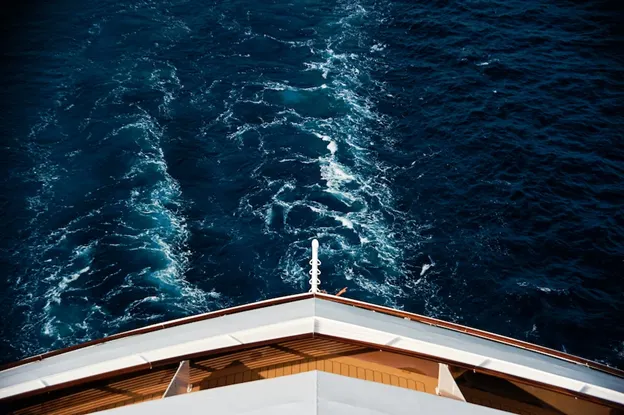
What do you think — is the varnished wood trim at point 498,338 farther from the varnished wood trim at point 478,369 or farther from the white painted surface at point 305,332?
the varnished wood trim at point 478,369

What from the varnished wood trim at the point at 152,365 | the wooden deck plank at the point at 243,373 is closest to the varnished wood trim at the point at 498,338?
the wooden deck plank at the point at 243,373

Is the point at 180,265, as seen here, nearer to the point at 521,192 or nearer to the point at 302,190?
the point at 302,190

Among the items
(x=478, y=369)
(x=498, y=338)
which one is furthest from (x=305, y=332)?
(x=498, y=338)

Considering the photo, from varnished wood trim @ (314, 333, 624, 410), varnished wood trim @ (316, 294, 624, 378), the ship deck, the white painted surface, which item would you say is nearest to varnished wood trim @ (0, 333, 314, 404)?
the white painted surface

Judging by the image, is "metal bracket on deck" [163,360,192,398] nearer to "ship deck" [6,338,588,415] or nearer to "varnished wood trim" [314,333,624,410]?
"ship deck" [6,338,588,415]

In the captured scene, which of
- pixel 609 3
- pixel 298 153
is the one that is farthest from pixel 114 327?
pixel 609 3

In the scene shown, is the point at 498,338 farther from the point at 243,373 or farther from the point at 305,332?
the point at 243,373

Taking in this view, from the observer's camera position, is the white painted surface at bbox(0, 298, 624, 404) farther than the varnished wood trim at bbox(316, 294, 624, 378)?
No

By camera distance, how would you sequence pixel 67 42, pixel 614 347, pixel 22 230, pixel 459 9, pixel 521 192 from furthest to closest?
pixel 459 9 → pixel 67 42 → pixel 521 192 → pixel 22 230 → pixel 614 347

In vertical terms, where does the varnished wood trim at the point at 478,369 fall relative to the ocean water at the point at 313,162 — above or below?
below
